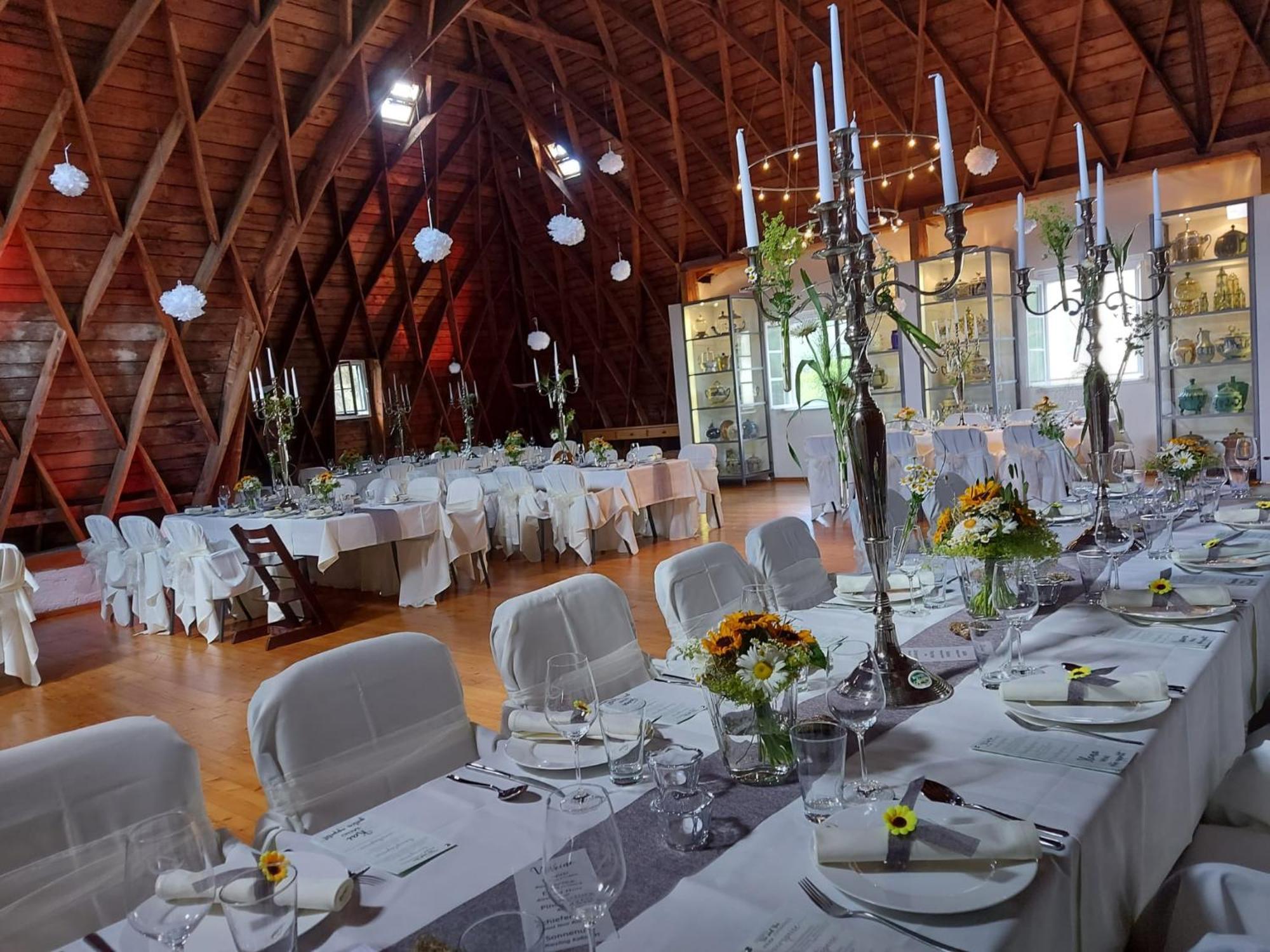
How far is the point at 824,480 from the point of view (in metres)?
8.34

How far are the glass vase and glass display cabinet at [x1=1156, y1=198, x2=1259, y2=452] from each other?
813 cm

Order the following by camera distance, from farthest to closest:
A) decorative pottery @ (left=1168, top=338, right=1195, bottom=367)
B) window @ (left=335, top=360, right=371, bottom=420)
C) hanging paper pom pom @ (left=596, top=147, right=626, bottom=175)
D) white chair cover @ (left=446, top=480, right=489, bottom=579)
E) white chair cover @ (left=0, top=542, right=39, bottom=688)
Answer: window @ (left=335, top=360, right=371, bottom=420) → hanging paper pom pom @ (left=596, top=147, right=626, bottom=175) → decorative pottery @ (left=1168, top=338, right=1195, bottom=367) → white chair cover @ (left=446, top=480, right=489, bottom=579) → white chair cover @ (left=0, top=542, right=39, bottom=688)

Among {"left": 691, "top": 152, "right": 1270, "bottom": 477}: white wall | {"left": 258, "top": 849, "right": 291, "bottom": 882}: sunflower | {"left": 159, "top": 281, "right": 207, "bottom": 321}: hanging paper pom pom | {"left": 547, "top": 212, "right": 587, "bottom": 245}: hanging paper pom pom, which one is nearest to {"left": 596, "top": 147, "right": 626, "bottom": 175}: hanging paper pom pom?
{"left": 547, "top": 212, "right": 587, "bottom": 245}: hanging paper pom pom

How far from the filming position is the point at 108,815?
4.61 feet

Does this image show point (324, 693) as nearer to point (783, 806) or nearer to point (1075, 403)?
point (783, 806)

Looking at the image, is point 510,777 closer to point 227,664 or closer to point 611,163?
point 227,664

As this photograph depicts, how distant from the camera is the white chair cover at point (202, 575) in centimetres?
584

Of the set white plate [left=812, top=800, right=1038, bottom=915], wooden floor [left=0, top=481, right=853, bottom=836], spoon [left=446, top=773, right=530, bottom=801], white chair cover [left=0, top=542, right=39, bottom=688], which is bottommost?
wooden floor [left=0, top=481, right=853, bottom=836]

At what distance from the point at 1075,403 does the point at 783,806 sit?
9.15m

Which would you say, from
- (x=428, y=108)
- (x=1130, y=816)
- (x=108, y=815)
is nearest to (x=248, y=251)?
(x=428, y=108)

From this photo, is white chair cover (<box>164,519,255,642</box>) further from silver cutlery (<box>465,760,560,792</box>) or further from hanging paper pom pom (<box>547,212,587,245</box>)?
hanging paper pom pom (<box>547,212,587,245</box>)

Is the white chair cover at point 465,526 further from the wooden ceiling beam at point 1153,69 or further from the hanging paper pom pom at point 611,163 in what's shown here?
the wooden ceiling beam at point 1153,69

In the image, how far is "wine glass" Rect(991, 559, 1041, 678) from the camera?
1.72m

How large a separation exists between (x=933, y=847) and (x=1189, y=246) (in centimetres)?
880
